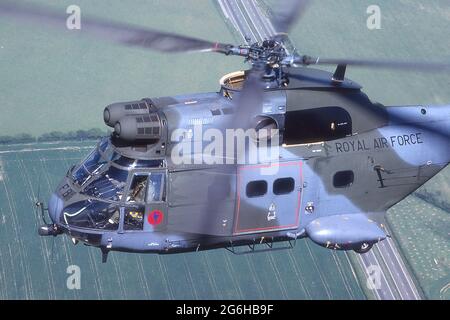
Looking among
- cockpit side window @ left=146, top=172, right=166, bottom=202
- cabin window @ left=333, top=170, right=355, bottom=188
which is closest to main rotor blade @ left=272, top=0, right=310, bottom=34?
cabin window @ left=333, top=170, right=355, bottom=188

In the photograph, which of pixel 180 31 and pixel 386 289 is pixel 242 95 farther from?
pixel 180 31

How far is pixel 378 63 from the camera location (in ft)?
83.9

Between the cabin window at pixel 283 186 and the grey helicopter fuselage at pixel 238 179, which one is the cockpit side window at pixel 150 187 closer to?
the grey helicopter fuselage at pixel 238 179

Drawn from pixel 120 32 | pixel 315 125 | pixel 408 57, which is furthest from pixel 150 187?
pixel 408 57

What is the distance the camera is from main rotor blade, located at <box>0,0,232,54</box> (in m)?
24.7

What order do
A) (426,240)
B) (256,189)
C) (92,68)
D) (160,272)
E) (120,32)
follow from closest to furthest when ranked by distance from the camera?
(120,32), (256,189), (160,272), (426,240), (92,68)

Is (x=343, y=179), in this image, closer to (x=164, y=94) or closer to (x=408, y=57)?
(x=164, y=94)

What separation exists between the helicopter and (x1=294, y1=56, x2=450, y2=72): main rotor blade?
0.13 feet

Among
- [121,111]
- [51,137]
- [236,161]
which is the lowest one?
[51,137]

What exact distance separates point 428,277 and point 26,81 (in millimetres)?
33326

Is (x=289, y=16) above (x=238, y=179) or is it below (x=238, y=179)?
above

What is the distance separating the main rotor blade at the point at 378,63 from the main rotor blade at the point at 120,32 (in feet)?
8.19

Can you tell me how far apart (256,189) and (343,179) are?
127 inches

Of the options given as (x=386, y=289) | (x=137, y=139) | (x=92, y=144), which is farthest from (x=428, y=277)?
(x=137, y=139)
